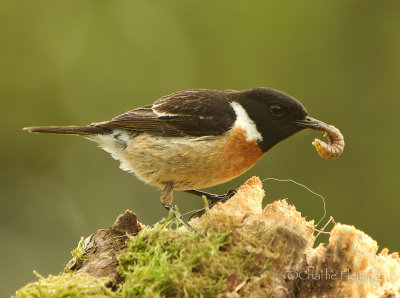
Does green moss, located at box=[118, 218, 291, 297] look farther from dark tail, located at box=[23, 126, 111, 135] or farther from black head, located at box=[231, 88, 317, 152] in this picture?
dark tail, located at box=[23, 126, 111, 135]

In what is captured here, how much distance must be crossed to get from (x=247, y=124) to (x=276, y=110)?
0.33 meters

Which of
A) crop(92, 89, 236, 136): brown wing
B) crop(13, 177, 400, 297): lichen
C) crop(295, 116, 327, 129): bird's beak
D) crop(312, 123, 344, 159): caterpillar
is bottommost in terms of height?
crop(13, 177, 400, 297): lichen

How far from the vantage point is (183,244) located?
2.78m

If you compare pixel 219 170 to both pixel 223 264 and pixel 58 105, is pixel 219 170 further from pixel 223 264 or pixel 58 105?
pixel 58 105

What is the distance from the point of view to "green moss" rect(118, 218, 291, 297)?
2.58 meters

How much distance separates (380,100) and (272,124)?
395 cm

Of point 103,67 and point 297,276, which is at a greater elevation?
point 103,67

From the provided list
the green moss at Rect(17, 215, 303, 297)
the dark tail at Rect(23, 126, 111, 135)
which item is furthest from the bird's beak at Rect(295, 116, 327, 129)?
the green moss at Rect(17, 215, 303, 297)

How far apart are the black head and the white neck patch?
0.11 feet

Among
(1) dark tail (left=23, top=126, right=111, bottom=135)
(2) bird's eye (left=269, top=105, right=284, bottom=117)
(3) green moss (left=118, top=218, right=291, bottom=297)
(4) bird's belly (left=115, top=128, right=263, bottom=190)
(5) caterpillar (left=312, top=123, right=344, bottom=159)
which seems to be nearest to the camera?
(3) green moss (left=118, top=218, right=291, bottom=297)

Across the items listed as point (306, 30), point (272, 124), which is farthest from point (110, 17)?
point (272, 124)

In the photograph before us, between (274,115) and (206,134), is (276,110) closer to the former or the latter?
(274,115)

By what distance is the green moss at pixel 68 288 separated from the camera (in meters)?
2.68

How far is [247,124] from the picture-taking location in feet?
17.8
